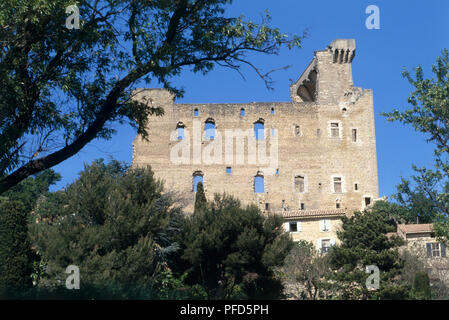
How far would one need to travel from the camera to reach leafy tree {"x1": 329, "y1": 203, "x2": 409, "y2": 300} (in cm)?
2245

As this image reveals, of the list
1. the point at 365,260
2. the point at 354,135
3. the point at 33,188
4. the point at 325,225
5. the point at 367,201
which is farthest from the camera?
the point at 33,188

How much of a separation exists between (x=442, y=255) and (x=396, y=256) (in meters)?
10.00

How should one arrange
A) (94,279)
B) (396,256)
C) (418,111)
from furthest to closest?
(396,256)
(418,111)
(94,279)

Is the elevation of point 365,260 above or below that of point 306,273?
above

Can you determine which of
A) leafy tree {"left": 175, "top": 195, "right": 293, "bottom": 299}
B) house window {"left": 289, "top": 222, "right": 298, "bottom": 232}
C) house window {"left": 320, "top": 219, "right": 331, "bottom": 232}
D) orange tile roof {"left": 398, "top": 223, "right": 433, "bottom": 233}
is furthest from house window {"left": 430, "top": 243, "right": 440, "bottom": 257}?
leafy tree {"left": 175, "top": 195, "right": 293, "bottom": 299}

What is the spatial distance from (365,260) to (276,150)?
19.7 m

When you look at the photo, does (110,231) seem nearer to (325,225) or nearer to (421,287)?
(421,287)

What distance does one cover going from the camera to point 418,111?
19.0m

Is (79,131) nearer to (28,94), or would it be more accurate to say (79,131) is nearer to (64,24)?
(28,94)

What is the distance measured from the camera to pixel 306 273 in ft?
83.8

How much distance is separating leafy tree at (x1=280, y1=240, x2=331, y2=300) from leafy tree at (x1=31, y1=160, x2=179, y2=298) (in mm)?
6963

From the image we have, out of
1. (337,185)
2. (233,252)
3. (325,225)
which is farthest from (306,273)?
(337,185)

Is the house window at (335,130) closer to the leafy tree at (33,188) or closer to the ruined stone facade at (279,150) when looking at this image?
the ruined stone facade at (279,150)
